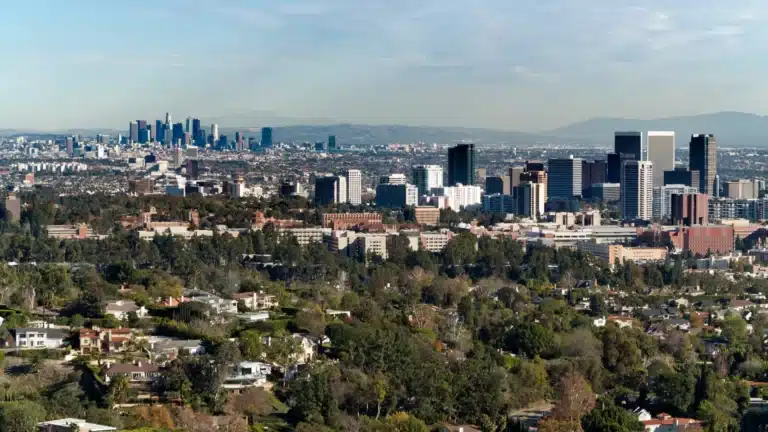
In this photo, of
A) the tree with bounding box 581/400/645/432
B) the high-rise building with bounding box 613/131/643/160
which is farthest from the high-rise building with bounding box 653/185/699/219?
the tree with bounding box 581/400/645/432

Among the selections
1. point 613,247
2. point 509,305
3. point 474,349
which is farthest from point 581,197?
point 474,349

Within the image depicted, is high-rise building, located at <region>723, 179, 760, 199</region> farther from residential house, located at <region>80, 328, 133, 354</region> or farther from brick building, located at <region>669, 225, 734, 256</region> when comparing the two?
residential house, located at <region>80, 328, 133, 354</region>

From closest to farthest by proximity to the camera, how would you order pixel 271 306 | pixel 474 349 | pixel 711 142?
pixel 474 349 < pixel 271 306 < pixel 711 142

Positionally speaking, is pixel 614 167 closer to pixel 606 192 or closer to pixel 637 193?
pixel 606 192

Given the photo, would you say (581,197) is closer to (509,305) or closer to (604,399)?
(509,305)

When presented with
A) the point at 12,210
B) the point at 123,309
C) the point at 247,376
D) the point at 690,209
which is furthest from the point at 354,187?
the point at 247,376

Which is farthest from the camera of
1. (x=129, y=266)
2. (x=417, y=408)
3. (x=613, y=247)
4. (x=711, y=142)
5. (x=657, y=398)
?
(x=711, y=142)

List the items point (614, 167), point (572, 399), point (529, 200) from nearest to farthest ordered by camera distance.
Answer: point (572, 399), point (529, 200), point (614, 167)
